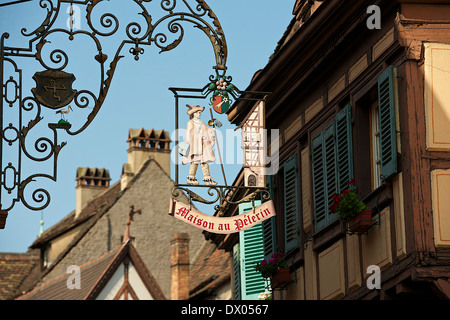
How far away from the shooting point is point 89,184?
5784 centimetres

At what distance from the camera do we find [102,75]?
1520cm

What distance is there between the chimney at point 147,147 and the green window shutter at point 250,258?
87.4 feet

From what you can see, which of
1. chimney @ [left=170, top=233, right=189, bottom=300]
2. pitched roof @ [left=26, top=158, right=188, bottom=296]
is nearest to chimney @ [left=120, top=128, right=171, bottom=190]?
pitched roof @ [left=26, top=158, right=188, bottom=296]

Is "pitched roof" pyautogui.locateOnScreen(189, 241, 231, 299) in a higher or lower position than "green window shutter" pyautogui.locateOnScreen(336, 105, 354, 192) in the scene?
higher

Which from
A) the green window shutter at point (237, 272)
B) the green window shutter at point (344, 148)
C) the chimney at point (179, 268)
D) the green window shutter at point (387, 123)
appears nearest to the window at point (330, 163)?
the green window shutter at point (344, 148)

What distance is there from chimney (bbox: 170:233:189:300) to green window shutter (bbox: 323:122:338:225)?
2272cm

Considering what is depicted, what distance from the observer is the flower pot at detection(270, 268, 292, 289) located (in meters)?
19.9

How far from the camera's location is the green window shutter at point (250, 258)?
25.0 metres

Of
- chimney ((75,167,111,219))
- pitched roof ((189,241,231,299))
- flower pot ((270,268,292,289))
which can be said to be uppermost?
chimney ((75,167,111,219))

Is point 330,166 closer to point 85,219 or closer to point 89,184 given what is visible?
point 85,219

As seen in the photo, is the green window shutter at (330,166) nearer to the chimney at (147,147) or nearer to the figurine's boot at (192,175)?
the figurine's boot at (192,175)

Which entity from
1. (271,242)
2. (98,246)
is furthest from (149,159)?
(271,242)

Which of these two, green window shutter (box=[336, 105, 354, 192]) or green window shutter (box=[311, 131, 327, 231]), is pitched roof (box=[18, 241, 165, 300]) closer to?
green window shutter (box=[311, 131, 327, 231])
